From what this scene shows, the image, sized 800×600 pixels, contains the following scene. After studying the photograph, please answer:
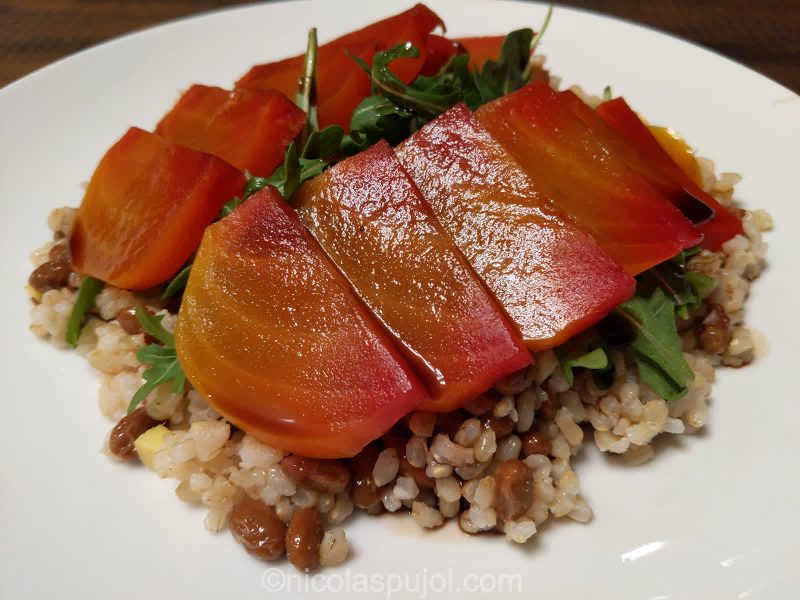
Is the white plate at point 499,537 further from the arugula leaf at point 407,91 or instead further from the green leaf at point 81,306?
the arugula leaf at point 407,91

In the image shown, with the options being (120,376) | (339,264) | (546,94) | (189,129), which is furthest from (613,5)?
(120,376)

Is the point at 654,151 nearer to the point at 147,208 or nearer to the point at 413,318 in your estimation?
the point at 413,318

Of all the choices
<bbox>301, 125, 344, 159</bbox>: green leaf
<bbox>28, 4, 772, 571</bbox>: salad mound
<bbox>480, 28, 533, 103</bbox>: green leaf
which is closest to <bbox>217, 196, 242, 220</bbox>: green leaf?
<bbox>28, 4, 772, 571</bbox>: salad mound

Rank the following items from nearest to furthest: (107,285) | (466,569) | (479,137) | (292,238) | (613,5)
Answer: (466,569) → (292,238) → (479,137) → (107,285) → (613,5)

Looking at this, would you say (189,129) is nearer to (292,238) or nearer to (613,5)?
(292,238)

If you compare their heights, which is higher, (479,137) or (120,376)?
(479,137)


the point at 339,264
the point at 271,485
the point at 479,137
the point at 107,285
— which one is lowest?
the point at 271,485
